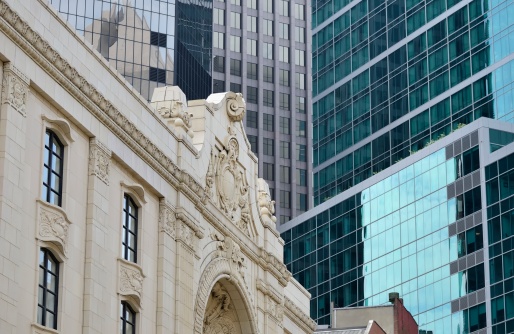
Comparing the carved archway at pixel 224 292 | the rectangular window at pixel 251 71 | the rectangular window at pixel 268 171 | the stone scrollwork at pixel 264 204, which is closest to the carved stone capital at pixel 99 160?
the carved archway at pixel 224 292

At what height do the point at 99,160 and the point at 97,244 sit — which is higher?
the point at 99,160

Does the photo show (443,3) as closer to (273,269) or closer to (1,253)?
(273,269)

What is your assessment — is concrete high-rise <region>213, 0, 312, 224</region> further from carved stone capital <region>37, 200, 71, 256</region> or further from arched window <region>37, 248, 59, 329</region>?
arched window <region>37, 248, 59, 329</region>

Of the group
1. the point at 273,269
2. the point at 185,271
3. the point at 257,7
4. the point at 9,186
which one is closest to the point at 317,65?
the point at 257,7

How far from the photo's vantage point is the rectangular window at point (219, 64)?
19225 centimetres

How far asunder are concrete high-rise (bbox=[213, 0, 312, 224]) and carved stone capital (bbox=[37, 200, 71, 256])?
5634 inches

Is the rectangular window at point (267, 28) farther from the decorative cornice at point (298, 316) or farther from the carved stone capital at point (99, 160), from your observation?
the carved stone capital at point (99, 160)

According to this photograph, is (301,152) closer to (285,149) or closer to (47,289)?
(285,149)

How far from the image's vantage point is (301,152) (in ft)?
641

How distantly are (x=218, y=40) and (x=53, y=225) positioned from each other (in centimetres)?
15103

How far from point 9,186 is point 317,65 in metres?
124

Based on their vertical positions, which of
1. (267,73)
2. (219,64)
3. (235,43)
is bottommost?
(219,64)

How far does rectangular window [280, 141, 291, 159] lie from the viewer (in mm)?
193875

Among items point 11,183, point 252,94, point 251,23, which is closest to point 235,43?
point 251,23
